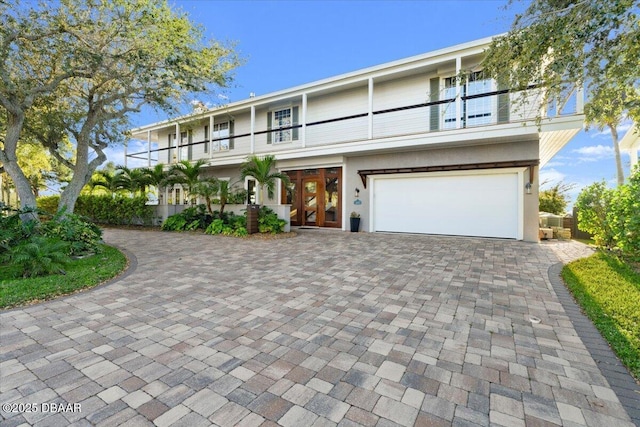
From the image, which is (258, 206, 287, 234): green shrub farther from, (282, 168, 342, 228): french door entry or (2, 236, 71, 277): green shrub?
(2, 236, 71, 277): green shrub

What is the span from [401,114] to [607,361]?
10334 millimetres

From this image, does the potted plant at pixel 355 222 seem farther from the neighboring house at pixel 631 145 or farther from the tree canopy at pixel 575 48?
the neighboring house at pixel 631 145

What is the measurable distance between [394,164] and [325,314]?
29.4ft

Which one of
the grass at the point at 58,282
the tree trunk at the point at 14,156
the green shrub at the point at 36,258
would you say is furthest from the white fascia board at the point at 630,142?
the tree trunk at the point at 14,156

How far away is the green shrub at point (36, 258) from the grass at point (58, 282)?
0.69 feet

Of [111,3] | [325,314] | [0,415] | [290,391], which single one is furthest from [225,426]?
[111,3]

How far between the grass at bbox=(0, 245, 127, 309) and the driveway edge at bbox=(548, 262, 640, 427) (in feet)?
21.0

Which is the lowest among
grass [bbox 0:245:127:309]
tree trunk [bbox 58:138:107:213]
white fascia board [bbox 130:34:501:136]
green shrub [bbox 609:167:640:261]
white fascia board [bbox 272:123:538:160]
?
grass [bbox 0:245:127:309]

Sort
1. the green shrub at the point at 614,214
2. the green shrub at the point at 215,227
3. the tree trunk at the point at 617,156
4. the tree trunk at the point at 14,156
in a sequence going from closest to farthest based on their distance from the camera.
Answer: the green shrub at the point at 614,214, the tree trunk at the point at 14,156, the green shrub at the point at 215,227, the tree trunk at the point at 617,156

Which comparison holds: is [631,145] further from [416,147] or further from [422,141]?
[422,141]

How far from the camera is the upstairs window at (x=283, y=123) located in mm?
14227

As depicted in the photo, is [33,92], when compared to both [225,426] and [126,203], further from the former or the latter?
[225,426]

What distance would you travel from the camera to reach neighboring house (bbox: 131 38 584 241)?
9.38 metres

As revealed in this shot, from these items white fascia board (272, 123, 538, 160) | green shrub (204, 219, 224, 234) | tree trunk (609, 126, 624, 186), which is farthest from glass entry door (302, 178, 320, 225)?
tree trunk (609, 126, 624, 186)
